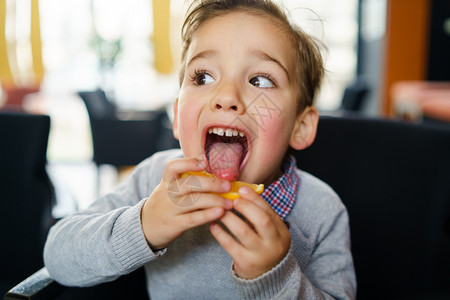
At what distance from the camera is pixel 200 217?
577 millimetres

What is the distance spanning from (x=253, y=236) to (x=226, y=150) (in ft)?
0.65

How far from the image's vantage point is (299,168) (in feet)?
3.54

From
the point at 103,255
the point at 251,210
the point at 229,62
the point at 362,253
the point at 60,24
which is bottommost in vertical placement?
the point at 362,253

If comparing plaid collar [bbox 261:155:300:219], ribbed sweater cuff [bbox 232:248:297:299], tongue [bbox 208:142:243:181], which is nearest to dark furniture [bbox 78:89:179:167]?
plaid collar [bbox 261:155:300:219]

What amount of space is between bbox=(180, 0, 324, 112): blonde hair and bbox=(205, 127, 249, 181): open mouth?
180mm

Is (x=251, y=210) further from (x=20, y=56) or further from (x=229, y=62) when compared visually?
(x=20, y=56)

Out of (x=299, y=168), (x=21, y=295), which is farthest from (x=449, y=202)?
(x=21, y=295)

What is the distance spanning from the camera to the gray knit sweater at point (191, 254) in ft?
2.18

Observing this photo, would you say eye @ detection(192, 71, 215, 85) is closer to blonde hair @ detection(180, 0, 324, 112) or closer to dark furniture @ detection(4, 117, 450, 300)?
blonde hair @ detection(180, 0, 324, 112)

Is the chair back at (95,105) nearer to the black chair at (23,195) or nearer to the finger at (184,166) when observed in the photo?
the black chair at (23,195)

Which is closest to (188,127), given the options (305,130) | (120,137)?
(305,130)

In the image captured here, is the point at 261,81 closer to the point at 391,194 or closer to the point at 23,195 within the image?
the point at 391,194

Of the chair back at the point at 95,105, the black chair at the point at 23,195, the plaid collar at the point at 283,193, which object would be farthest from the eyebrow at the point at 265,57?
the chair back at the point at 95,105

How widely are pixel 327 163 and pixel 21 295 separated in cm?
73
